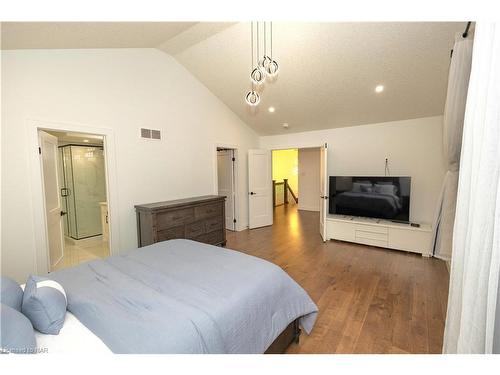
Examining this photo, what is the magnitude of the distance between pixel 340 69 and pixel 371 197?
2.24 metres

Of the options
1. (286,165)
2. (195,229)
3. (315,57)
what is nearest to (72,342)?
(195,229)

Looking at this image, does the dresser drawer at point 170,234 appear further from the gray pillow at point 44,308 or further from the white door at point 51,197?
the gray pillow at point 44,308

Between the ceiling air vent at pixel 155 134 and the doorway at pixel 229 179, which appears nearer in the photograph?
the ceiling air vent at pixel 155 134

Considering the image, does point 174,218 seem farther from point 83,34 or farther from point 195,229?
point 83,34

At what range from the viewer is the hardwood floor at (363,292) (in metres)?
1.80

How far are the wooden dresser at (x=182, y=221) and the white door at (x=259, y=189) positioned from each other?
1368 millimetres

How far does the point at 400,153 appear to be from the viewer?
4.16m

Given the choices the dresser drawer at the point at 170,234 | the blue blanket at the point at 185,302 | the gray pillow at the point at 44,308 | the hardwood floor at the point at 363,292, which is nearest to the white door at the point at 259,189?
the hardwood floor at the point at 363,292

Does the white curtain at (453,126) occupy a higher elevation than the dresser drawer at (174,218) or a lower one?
higher

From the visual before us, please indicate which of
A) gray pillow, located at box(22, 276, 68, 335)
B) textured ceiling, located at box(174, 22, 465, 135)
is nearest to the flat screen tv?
textured ceiling, located at box(174, 22, 465, 135)

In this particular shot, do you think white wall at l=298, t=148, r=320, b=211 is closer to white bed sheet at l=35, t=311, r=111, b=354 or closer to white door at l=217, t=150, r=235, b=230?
white door at l=217, t=150, r=235, b=230
